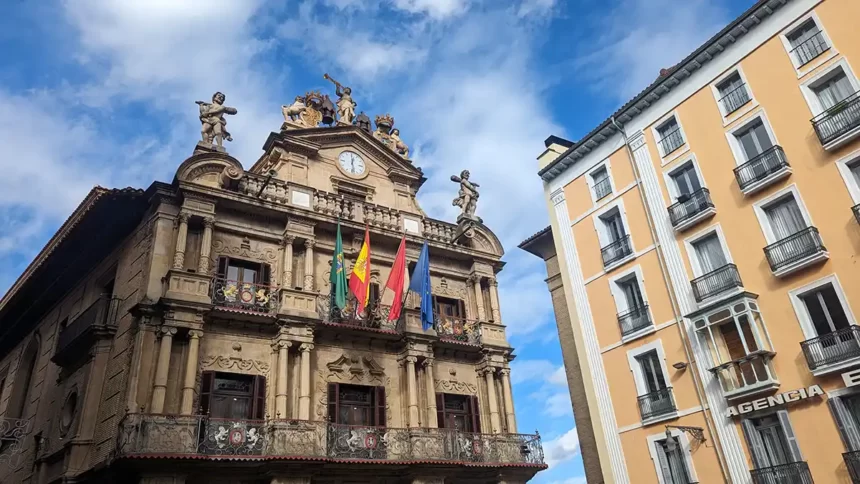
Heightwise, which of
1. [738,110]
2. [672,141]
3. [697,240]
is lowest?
[697,240]

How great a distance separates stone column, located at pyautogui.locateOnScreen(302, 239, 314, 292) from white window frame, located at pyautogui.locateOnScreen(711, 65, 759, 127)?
14.9m

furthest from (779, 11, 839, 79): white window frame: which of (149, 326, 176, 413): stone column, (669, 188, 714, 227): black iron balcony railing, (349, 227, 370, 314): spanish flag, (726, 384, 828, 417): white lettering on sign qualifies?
(149, 326, 176, 413): stone column

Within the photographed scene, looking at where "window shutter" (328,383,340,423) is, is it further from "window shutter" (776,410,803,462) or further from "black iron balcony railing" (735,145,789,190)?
"black iron balcony railing" (735,145,789,190)

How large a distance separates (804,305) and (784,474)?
467cm

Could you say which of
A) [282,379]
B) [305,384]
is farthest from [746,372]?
[282,379]

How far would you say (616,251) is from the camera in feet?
77.3

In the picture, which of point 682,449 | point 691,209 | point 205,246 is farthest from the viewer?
point 691,209

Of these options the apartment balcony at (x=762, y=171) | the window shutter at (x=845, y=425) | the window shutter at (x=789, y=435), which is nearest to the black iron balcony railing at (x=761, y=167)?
the apartment balcony at (x=762, y=171)

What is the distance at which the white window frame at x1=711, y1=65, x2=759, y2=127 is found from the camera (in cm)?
2019

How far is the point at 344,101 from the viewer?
28.0 metres

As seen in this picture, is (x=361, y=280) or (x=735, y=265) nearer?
(x=735, y=265)

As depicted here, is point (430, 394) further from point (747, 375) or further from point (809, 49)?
point (809, 49)

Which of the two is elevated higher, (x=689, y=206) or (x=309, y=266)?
(x=689, y=206)

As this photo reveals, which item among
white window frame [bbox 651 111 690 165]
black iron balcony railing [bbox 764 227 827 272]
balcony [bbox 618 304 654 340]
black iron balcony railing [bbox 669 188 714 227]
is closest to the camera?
black iron balcony railing [bbox 764 227 827 272]
